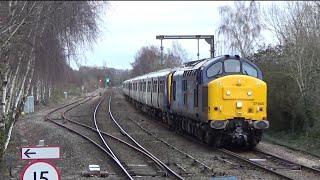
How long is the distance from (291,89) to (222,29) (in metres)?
30.8

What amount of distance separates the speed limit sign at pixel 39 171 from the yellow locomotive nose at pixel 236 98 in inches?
459

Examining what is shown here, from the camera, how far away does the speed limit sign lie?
24.3 feet

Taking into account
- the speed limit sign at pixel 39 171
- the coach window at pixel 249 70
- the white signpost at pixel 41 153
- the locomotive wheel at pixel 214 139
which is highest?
the coach window at pixel 249 70

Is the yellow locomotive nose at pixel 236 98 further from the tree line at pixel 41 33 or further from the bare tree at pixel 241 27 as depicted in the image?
the bare tree at pixel 241 27

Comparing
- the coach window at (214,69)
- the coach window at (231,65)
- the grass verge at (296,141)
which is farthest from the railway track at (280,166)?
→ the coach window at (231,65)

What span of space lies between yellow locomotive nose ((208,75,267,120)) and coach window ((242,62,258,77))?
19.8 inches

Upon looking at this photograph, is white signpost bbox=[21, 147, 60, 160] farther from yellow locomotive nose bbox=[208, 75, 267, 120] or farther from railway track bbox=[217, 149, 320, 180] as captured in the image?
yellow locomotive nose bbox=[208, 75, 267, 120]

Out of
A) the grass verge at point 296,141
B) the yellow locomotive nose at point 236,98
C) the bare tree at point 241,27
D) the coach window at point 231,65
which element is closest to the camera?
the yellow locomotive nose at point 236,98

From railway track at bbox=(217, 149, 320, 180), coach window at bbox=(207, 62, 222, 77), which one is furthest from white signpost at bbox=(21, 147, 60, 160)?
coach window at bbox=(207, 62, 222, 77)

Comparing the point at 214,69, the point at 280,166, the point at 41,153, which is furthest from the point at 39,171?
the point at 214,69

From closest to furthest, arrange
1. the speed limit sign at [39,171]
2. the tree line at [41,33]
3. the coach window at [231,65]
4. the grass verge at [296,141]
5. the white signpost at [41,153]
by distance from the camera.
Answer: the speed limit sign at [39,171]
the white signpost at [41,153]
the tree line at [41,33]
the coach window at [231,65]
the grass verge at [296,141]

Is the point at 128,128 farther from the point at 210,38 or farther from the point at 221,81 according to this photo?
the point at 221,81

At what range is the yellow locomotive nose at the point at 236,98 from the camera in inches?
739

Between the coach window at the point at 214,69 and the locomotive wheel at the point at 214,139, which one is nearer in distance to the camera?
the coach window at the point at 214,69
